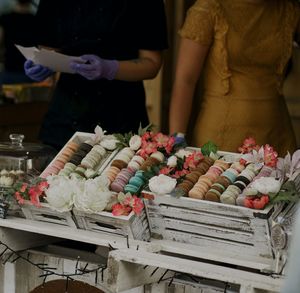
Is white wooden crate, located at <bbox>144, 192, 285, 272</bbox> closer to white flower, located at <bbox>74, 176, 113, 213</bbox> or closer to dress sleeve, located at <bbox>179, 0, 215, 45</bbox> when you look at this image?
white flower, located at <bbox>74, 176, 113, 213</bbox>

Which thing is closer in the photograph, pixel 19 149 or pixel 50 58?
pixel 19 149

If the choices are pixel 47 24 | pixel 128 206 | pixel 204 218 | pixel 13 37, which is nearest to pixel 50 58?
pixel 47 24

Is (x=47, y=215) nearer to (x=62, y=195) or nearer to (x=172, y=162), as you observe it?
(x=62, y=195)

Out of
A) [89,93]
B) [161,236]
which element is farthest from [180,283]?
[89,93]

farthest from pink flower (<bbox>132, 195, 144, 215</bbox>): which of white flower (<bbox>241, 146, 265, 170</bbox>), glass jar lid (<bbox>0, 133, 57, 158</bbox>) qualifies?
glass jar lid (<bbox>0, 133, 57, 158</bbox>)

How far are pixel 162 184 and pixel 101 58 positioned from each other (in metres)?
1.05

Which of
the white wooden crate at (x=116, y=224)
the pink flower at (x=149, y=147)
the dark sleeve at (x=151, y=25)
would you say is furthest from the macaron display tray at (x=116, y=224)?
the dark sleeve at (x=151, y=25)

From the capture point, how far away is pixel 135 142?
2.55 m

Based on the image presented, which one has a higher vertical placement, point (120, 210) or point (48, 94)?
point (48, 94)

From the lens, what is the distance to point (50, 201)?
93.0 inches

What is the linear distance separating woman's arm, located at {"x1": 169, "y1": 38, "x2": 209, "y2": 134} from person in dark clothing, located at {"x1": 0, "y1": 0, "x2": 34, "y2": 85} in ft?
5.78

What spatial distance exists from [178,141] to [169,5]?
244cm

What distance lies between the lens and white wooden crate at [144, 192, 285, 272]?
2.15 metres

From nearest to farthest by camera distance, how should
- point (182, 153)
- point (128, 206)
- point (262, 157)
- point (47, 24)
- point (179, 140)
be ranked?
point (128, 206), point (262, 157), point (182, 153), point (179, 140), point (47, 24)
